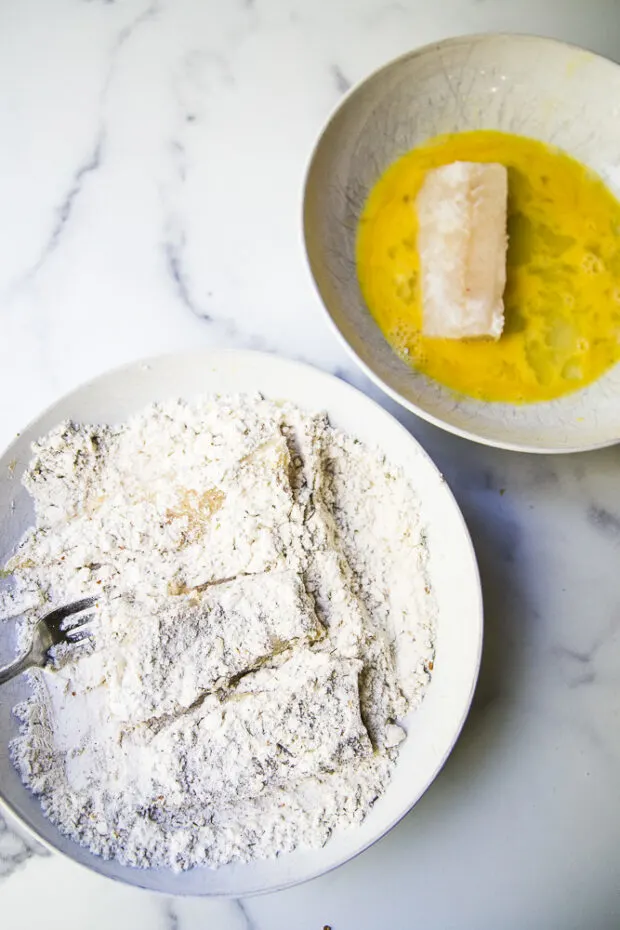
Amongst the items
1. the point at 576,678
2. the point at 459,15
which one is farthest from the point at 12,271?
the point at 576,678

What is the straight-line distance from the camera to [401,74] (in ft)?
4.17

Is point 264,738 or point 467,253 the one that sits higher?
point 467,253

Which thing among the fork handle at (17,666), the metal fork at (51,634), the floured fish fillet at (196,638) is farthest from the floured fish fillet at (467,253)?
the fork handle at (17,666)

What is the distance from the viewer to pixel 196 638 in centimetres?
118

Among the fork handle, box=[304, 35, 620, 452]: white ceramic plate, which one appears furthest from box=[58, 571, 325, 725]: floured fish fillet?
box=[304, 35, 620, 452]: white ceramic plate

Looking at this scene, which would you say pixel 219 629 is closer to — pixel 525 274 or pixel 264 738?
pixel 264 738

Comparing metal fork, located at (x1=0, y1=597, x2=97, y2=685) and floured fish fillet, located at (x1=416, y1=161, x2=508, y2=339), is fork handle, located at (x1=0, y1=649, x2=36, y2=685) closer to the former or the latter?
metal fork, located at (x1=0, y1=597, x2=97, y2=685)

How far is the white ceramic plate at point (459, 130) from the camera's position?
4.08 ft

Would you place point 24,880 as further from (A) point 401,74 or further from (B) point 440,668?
(A) point 401,74

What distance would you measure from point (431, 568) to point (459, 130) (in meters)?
0.75

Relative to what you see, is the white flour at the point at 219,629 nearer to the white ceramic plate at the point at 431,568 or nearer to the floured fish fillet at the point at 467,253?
the white ceramic plate at the point at 431,568

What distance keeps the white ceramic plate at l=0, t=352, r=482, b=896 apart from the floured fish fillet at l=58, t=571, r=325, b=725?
0.21 metres

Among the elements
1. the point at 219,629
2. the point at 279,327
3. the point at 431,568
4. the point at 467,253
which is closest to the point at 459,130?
the point at 467,253

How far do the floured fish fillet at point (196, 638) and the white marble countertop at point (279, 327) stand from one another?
411mm
